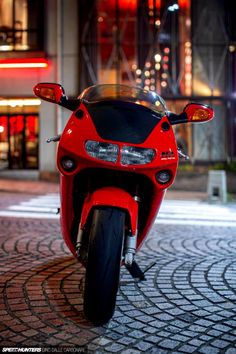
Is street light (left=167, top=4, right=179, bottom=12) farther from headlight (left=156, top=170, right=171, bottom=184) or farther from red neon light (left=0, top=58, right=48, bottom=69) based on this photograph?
headlight (left=156, top=170, right=171, bottom=184)

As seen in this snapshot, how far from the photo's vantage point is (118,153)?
152 inches

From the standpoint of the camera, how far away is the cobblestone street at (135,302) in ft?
11.2

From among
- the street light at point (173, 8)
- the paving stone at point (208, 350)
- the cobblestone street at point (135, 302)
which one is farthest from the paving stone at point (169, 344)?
the street light at point (173, 8)

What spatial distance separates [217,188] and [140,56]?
23.5ft

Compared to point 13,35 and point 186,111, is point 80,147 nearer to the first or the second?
point 186,111

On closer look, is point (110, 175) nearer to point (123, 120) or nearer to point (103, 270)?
point (123, 120)

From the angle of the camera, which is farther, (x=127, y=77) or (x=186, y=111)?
(x=127, y=77)

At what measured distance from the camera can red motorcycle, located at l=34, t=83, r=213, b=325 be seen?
362 centimetres

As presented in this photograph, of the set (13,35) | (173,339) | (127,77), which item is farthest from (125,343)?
(13,35)

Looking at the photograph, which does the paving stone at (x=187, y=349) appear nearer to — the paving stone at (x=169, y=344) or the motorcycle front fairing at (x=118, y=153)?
the paving stone at (x=169, y=344)

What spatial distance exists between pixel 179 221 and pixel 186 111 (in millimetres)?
5028

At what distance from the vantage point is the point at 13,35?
18.9 metres

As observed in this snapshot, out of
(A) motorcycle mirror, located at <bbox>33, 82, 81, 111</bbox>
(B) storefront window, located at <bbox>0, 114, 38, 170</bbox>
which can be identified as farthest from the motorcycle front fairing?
(B) storefront window, located at <bbox>0, 114, 38, 170</bbox>

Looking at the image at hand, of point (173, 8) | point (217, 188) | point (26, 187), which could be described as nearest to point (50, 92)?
point (217, 188)
